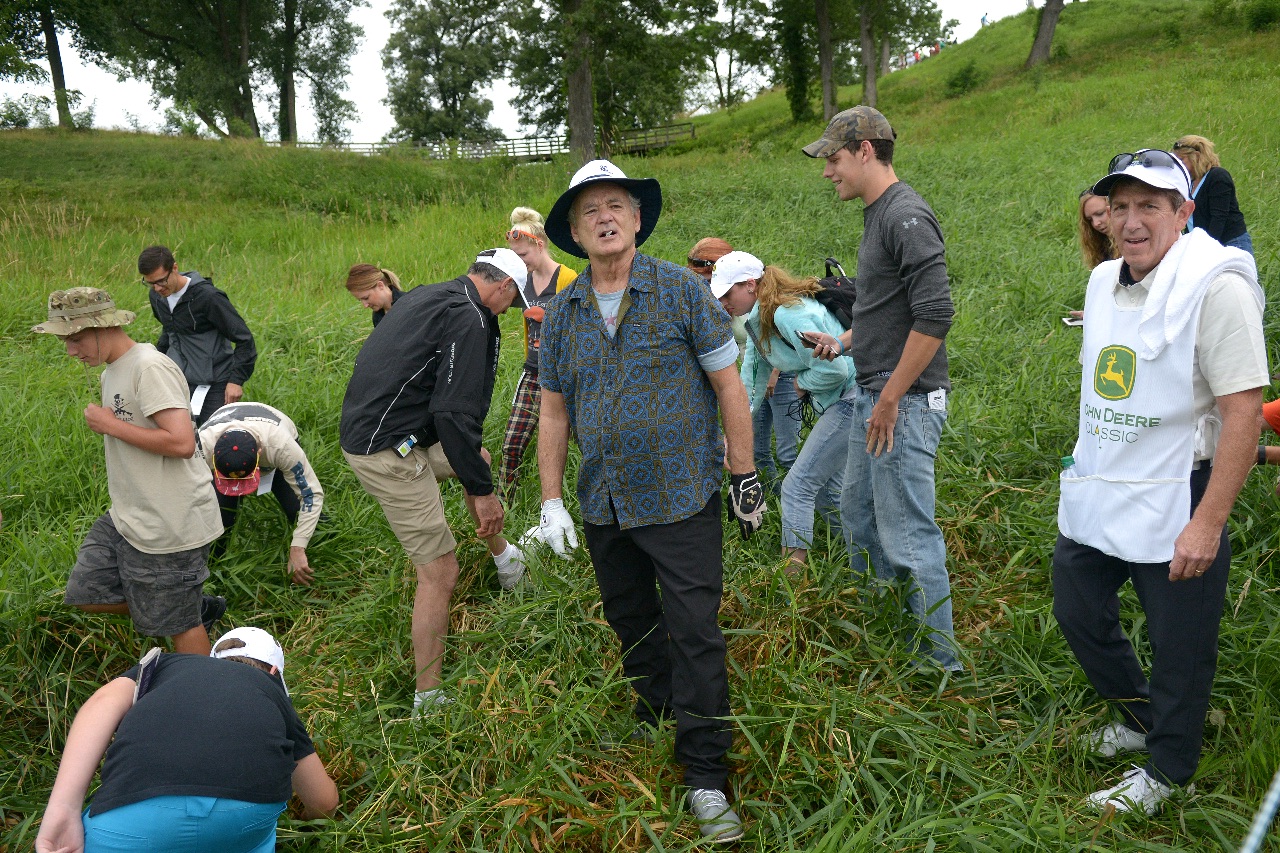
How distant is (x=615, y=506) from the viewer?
8.91 feet

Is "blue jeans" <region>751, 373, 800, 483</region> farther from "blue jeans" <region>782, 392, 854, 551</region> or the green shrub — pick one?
the green shrub

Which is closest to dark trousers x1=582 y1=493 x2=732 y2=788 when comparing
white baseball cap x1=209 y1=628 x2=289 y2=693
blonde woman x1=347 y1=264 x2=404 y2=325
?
white baseball cap x1=209 y1=628 x2=289 y2=693

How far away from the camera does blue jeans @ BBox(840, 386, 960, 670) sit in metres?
3.14

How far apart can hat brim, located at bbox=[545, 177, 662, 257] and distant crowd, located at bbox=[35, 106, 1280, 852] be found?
12mm

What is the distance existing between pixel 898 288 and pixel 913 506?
2.53ft

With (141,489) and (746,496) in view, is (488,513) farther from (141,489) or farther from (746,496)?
(141,489)

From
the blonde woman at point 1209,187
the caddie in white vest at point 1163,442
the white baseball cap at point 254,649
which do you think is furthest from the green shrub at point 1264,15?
the white baseball cap at point 254,649

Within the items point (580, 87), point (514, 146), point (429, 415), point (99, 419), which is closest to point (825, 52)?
point (514, 146)

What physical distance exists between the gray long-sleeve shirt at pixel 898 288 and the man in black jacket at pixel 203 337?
3.94 metres

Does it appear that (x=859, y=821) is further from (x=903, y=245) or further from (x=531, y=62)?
(x=531, y=62)

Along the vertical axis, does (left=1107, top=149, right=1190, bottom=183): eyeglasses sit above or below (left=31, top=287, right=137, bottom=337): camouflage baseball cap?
above

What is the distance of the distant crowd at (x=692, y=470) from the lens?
2.35 m

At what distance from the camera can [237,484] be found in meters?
4.46

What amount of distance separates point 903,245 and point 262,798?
2537 mm
